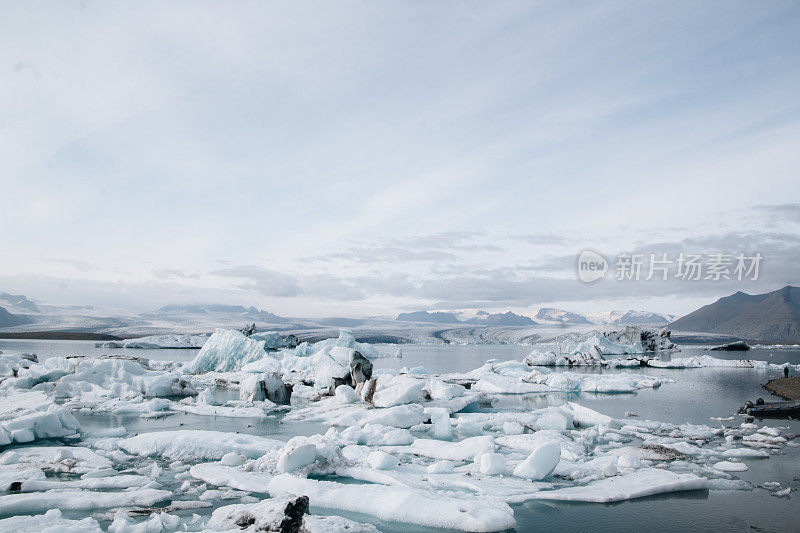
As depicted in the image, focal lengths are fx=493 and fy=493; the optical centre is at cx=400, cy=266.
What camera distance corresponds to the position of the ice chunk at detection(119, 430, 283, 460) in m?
9.31

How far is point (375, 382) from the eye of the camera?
57.2 feet

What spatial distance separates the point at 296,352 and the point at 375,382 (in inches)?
791

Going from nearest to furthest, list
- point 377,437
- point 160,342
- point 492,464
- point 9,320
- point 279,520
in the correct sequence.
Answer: point 279,520 < point 492,464 < point 377,437 < point 160,342 < point 9,320

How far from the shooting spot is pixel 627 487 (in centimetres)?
731

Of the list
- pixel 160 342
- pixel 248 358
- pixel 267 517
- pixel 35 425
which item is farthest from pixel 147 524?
pixel 160 342

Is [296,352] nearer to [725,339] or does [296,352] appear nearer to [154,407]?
[154,407]

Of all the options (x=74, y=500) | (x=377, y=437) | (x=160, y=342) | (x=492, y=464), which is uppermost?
(x=492, y=464)

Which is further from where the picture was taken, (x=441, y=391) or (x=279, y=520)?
(x=441, y=391)

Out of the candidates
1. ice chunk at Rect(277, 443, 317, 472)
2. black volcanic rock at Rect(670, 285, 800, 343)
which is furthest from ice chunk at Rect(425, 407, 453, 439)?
black volcanic rock at Rect(670, 285, 800, 343)

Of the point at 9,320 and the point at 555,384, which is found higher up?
the point at 555,384

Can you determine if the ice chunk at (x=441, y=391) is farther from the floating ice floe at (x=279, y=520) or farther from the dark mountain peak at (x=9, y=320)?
the dark mountain peak at (x=9, y=320)

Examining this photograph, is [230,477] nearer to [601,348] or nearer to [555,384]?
[555,384]

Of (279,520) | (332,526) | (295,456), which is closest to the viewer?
(279,520)

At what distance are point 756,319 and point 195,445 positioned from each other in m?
199
